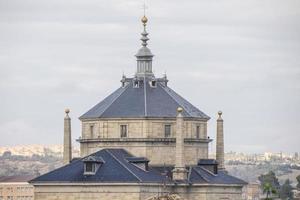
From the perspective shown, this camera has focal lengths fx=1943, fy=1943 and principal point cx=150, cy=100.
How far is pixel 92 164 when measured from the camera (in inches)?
5738

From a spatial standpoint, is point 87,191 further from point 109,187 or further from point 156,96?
point 156,96

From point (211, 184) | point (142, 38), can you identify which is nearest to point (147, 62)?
point (142, 38)

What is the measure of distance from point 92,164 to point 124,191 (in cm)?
351

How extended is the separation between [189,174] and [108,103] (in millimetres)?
8810

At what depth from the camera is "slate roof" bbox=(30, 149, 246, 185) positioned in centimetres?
14500

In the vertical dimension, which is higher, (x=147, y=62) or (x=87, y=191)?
(x=147, y=62)

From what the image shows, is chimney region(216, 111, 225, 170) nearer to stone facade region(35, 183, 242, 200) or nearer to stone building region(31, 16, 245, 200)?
stone building region(31, 16, 245, 200)

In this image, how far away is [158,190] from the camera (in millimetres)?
145625

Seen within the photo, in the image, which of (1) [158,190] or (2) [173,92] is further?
(2) [173,92]

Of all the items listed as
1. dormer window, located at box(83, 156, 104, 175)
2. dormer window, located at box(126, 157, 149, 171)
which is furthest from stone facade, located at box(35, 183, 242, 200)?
dormer window, located at box(126, 157, 149, 171)

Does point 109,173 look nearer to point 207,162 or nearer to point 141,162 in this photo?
point 141,162

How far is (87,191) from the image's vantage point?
477 feet

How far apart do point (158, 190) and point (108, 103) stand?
10582 millimetres

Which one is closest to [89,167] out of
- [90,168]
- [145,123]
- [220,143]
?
[90,168]
